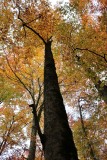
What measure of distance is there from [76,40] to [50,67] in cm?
638

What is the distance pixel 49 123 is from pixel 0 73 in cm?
1001

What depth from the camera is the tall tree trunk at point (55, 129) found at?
3150 mm

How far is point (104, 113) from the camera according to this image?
19969 mm

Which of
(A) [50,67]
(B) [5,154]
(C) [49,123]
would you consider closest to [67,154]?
(C) [49,123]

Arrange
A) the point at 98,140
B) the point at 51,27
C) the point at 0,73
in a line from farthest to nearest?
the point at 98,140 → the point at 0,73 → the point at 51,27

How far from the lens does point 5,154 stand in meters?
16.3

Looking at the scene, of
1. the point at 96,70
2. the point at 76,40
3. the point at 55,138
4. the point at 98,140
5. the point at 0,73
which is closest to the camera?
the point at 55,138

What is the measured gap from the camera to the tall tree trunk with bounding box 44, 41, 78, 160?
10.3 feet

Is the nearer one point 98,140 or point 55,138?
point 55,138

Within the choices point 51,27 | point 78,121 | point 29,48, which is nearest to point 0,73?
point 29,48

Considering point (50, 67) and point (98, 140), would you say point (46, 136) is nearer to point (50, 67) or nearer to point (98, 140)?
point (50, 67)

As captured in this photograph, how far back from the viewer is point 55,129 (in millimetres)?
3547

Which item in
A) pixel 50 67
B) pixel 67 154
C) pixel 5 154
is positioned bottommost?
pixel 67 154

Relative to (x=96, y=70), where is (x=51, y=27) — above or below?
above
